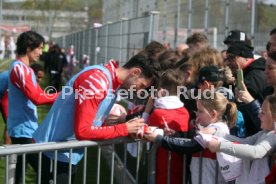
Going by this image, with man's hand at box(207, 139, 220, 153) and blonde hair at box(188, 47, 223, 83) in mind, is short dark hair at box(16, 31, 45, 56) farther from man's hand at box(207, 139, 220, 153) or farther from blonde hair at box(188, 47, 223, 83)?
man's hand at box(207, 139, 220, 153)

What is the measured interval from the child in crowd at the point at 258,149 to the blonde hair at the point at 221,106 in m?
0.37

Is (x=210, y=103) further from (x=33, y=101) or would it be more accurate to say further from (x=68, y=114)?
(x=33, y=101)

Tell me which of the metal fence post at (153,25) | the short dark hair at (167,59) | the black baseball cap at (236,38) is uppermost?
the metal fence post at (153,25)

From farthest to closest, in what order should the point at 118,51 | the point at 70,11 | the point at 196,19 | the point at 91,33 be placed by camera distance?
the point at 70,11
the point at 91,33
the point at 196,19
the point at 118,51

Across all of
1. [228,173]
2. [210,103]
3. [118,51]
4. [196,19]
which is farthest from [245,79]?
[196,19]

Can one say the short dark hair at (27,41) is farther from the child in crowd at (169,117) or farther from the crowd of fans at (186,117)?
the child in crowd at (169,117)

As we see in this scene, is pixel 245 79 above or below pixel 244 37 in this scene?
below

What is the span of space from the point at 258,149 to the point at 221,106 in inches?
23.6

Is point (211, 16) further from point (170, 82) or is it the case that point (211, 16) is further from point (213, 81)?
point (170, 82)

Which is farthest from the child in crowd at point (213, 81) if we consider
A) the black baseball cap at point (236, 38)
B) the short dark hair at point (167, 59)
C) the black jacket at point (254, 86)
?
the short dark hair at point (167, 59)

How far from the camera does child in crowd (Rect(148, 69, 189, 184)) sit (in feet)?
14.5

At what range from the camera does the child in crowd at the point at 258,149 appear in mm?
3842

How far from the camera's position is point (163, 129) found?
4.48 meters

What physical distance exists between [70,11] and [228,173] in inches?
2728
